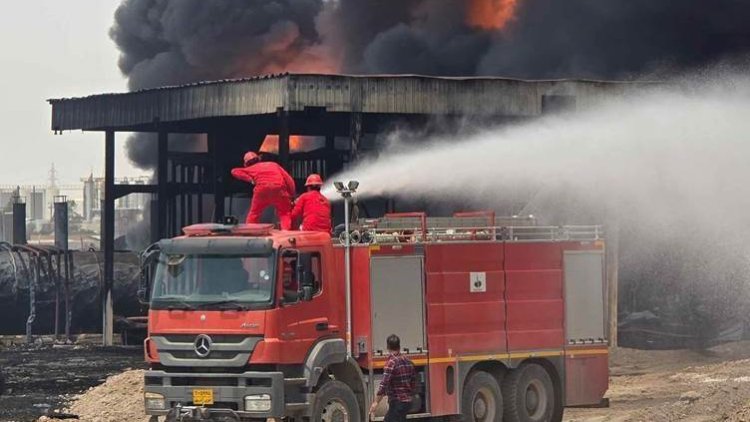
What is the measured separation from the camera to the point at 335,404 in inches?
801

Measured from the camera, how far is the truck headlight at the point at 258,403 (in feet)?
63.3

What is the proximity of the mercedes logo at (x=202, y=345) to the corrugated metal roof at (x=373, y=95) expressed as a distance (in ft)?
67.8

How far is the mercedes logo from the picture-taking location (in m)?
19.5

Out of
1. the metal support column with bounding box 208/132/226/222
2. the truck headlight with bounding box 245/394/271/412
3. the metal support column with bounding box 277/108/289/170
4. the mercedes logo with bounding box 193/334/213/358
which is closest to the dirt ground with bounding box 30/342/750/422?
the truck headlight with bounding box 245/394/271/412

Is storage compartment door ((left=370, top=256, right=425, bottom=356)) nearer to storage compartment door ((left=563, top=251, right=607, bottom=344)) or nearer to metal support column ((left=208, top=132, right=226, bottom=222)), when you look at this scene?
storage compartment door ((left=563, top=251, right=607, bottom=344))

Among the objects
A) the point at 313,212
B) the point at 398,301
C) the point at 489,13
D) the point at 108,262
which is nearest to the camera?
the point at 398,301

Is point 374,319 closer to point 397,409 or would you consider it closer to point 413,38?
point 397,409

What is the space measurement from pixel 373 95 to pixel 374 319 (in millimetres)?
20595

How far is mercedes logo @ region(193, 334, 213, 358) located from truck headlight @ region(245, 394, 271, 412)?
2.84ft

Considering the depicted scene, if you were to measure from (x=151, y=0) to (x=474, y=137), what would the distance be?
120ft

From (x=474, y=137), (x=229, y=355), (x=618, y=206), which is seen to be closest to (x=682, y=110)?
(x=618, y=206)

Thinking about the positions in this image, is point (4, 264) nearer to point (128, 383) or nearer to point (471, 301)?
point (128, 383)

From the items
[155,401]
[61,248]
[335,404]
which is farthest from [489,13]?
[155,401]

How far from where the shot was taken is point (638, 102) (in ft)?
143
